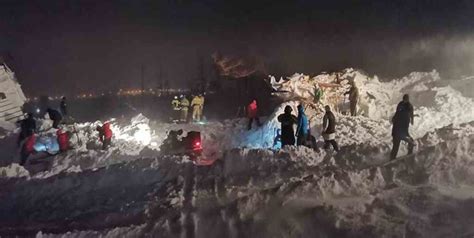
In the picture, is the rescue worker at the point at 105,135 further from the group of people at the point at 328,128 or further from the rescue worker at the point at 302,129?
the rescue worker at the point at 302,129

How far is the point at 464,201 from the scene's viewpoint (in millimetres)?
8891

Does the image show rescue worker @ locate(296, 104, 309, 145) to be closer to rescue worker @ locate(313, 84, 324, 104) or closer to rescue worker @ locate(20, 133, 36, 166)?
rescue worker @ locate(313, 84, 324, 104)

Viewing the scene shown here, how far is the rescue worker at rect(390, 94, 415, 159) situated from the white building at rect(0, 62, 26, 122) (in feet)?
79.8

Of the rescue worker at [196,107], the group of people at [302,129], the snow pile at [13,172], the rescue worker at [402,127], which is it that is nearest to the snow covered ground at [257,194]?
the snow pile at [13,172]

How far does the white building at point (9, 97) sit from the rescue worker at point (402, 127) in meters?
24.3

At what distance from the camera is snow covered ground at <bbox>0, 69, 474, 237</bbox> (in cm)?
848

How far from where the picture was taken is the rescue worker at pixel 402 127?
1260 cm

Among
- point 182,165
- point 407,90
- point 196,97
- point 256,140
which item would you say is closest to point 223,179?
point 182,165

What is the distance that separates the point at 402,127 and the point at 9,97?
2547 centimetres

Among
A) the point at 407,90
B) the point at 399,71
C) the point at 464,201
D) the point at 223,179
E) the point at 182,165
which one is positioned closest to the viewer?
the point at 464,201

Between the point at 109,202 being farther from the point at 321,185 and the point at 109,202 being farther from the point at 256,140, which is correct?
the point at 256,140

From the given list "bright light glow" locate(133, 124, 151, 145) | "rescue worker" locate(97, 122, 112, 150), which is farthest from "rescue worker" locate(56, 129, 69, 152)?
"bright light glow" locate(133, 124, 151, 145)

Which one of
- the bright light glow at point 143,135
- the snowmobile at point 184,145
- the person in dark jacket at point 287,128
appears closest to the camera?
the person in dark jacket at point 287,128

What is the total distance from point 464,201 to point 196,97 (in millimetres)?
17372
